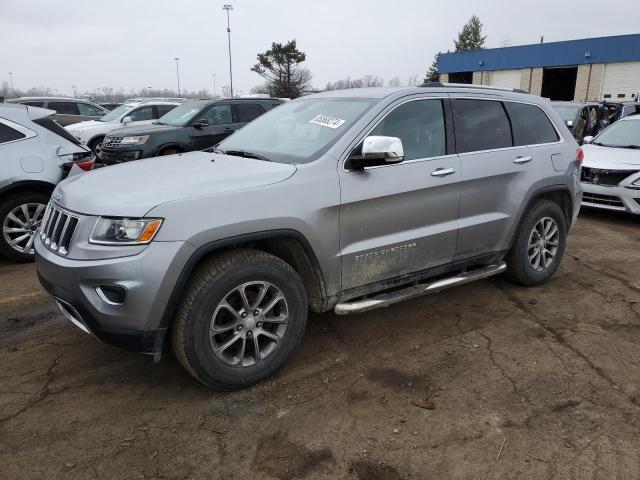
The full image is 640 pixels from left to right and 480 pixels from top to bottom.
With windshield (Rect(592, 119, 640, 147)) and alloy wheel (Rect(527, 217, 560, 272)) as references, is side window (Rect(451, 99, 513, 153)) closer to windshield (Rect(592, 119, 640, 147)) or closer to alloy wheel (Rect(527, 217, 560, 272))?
alloy wheel (Rect(527, 217, 560, 272))

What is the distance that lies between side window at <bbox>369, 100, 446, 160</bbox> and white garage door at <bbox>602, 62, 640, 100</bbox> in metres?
34.0

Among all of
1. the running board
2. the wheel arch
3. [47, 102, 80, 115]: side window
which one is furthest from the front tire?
[47, 102, 80, 115]: side window

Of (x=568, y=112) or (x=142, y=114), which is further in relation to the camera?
(x=142, y=114)

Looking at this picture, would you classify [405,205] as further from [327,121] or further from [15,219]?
[15,219]

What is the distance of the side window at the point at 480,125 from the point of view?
4.14 metres

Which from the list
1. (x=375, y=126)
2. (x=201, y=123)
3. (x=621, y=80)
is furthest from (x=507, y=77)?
(x=375, y=126)

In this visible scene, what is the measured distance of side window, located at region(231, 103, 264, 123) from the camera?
10.4m

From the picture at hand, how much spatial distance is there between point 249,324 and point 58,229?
1271 millimetres

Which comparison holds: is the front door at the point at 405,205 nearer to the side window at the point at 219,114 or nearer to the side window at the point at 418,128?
the side window at the point at 418,128

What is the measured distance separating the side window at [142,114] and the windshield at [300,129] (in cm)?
1054

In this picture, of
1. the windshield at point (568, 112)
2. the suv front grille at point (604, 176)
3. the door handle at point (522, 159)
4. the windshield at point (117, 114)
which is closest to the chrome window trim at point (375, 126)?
the door handle at point (522, 159)

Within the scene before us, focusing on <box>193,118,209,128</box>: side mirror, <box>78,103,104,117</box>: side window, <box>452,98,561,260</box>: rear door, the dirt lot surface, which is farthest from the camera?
<box>78,103,104,117</box>: side window

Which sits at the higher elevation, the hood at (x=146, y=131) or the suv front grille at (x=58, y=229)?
the hood at (x=146, y=131)

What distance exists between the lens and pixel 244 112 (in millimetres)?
10531
